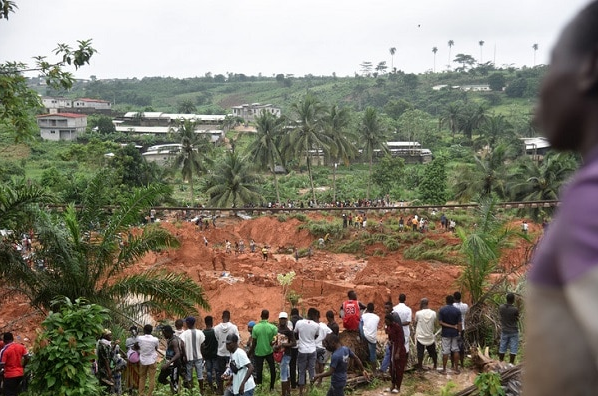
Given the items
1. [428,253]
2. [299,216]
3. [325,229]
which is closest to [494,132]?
[299,216]

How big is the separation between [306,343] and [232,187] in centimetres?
2530

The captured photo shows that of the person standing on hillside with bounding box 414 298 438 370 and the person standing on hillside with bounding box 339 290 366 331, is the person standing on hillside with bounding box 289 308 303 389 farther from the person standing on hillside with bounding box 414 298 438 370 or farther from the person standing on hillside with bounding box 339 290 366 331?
the person standing on hillside with bounding box 414 298 438 370

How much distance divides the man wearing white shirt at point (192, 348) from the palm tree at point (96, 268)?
4.60ft

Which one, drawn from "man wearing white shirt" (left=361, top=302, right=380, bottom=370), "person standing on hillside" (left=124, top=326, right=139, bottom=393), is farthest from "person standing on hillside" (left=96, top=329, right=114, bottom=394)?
"man wearing white shirt" (left=361, top=302, right=380, bottom=370)

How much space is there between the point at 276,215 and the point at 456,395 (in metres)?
25.7

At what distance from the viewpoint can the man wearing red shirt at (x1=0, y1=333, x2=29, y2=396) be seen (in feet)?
25.0

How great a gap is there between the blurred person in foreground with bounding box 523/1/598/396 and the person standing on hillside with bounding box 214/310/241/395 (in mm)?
7503

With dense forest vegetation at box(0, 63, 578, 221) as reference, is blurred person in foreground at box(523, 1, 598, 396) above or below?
above

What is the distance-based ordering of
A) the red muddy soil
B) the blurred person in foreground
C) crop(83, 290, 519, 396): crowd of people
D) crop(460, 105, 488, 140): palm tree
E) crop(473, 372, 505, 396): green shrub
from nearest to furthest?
the blurred person in foreground < crop(473, 372, 505, 396): green shrub < crop(83, 290, 519, 396): crowd of people < the red muddy soil < crop(460, 105, 488, 140): palm tree

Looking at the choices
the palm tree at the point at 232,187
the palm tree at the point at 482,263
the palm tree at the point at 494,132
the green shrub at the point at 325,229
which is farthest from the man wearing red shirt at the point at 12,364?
the palm tree at the point at 494,132

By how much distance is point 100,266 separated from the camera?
31.7 feet

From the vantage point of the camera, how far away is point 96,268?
32.1ft

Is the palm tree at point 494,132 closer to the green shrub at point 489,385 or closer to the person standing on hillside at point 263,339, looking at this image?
the person standing on hillside at point 263,339

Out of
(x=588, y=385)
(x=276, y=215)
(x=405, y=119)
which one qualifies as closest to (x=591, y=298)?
(x=588, y=385)
